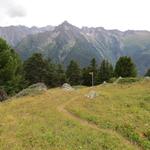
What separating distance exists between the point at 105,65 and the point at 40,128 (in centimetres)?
7630

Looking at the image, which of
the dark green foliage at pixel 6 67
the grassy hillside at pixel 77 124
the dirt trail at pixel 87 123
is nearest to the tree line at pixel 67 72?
the dark green foliage at pixel 6 67

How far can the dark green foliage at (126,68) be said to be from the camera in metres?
85.6

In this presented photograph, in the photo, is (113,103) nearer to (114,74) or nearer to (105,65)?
(114,74)

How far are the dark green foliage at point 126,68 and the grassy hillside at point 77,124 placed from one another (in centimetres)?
4999

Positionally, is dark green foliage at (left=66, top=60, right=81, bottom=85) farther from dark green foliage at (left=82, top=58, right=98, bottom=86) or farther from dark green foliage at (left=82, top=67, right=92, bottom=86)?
dark green foliage at (left=82, top=67, right=92, bottom=86)

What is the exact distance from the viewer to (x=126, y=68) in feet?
284

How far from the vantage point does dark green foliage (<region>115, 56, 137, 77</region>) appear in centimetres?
8556

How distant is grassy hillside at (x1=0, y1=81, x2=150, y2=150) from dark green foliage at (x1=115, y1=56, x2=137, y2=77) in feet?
164

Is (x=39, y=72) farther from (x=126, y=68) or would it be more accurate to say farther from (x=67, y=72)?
(x=126, y=68)

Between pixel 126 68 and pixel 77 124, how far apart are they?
63435 millimetres

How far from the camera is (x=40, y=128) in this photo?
2373cm

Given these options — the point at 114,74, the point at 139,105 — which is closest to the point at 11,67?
the point at 139,105

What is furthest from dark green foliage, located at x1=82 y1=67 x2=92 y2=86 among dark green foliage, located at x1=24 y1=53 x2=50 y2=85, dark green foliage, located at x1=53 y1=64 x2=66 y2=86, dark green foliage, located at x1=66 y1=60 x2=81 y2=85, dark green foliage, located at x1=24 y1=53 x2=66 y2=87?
dark green foliage, located at x1=24 y1=53 x2=50 y2=85

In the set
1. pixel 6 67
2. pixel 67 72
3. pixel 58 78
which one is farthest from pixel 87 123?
pixel 67 72
